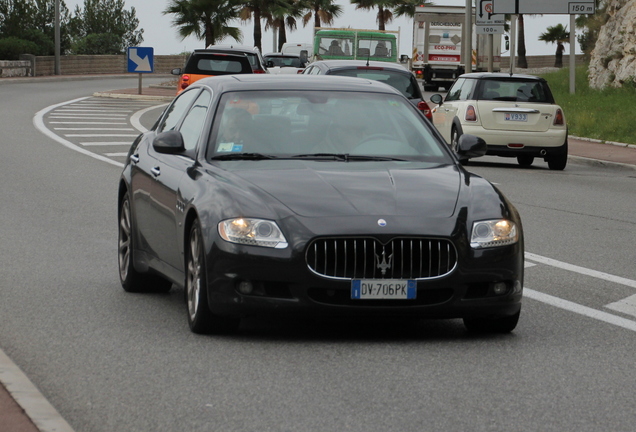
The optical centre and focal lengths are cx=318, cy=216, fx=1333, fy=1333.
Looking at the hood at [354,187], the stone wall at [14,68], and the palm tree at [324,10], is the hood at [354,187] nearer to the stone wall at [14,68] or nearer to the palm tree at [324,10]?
the stone wall at [14,68]

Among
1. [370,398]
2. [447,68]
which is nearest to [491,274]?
[370,398]

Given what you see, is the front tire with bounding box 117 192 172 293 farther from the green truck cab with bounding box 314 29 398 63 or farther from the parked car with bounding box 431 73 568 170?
the green truck cab with bounding box 314 29 398 63

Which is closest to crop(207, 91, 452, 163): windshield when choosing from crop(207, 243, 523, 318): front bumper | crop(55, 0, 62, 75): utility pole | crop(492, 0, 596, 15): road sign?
crop(207, 243, 523, 318): front bumper

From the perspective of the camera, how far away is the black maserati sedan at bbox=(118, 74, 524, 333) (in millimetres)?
6660

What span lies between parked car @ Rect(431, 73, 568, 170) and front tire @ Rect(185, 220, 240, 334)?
47.6 ft

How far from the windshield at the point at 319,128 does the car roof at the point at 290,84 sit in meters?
0.05

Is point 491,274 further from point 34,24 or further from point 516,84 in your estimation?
point 34,24

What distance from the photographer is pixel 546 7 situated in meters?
36.1

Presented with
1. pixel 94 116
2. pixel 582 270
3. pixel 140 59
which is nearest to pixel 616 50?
pixel 140 59

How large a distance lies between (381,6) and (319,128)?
277 feet

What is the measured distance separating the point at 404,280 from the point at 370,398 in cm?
109

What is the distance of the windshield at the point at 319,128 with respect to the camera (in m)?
7.73

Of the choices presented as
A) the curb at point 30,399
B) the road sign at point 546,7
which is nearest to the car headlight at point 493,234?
the curb at point 30,399

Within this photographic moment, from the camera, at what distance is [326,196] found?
6.85 m
